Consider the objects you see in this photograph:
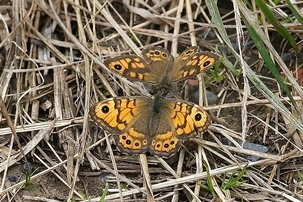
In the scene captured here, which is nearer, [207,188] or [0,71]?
[207,188]

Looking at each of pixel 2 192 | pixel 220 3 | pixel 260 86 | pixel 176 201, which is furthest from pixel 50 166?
pixel 220 3

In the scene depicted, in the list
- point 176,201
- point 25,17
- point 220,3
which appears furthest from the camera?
point 220,3

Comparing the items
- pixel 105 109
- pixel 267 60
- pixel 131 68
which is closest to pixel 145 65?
pixel 131 68

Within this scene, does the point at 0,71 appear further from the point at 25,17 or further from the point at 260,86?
the point at 260,86

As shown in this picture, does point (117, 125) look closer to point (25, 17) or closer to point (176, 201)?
point (176, 201)

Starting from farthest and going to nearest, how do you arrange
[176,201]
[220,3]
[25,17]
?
[220,3]
[25,17]
[176,201]

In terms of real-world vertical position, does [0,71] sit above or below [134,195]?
above

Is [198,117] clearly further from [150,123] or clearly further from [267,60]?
[267,60]

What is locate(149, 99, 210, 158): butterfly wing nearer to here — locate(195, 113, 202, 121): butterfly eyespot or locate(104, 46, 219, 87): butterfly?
locate(195, 113, 202, 121): butterfly eyespot

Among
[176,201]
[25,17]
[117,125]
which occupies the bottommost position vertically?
[176,201]
